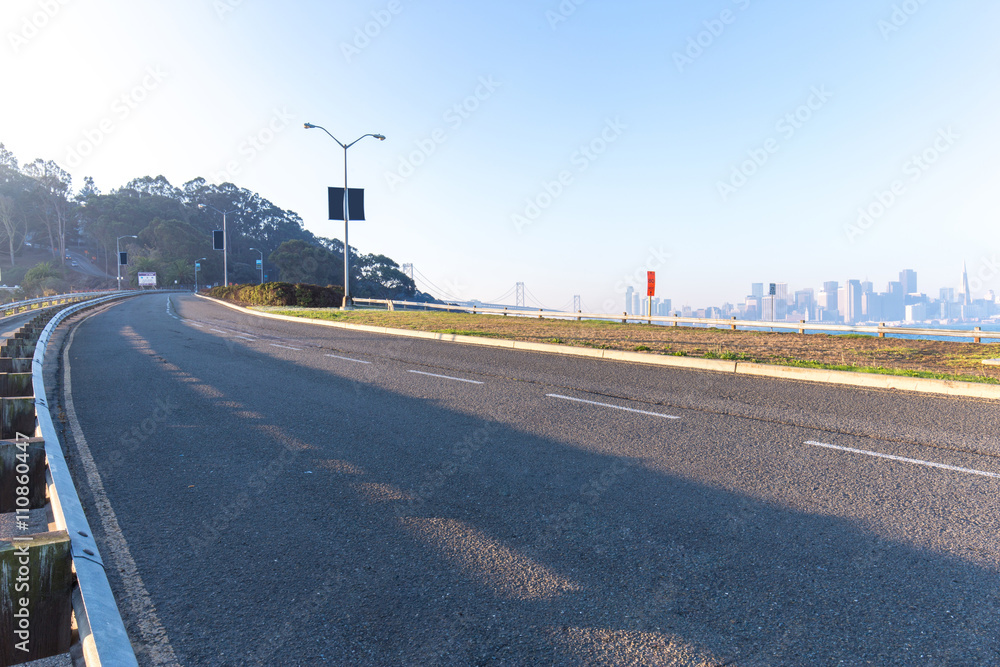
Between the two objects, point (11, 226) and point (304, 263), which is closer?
point (304, 263)

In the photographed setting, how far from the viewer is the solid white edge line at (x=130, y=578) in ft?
8.43

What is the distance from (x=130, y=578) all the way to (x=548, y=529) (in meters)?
2.54

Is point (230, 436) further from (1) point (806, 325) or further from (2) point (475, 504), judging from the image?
(1) point (806, 325)

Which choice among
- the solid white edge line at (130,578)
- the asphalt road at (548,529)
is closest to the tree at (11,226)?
the solid white edge line at (130,578)

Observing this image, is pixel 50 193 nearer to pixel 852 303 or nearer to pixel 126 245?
pixel 126 245

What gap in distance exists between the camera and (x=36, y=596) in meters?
2.26

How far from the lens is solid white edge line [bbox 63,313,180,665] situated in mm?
2569

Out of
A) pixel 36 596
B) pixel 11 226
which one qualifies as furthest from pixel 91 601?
pixel 11 226

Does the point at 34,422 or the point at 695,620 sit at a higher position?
the point at 34,422

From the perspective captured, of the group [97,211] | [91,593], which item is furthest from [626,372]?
[97,211]

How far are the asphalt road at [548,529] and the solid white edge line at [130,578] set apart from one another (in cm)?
2

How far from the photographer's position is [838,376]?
391 inches

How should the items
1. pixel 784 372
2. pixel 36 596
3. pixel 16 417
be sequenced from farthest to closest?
pixel 784 372
pixel 16 417
pixel 36 596

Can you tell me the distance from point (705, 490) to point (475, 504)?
187 centimetres
